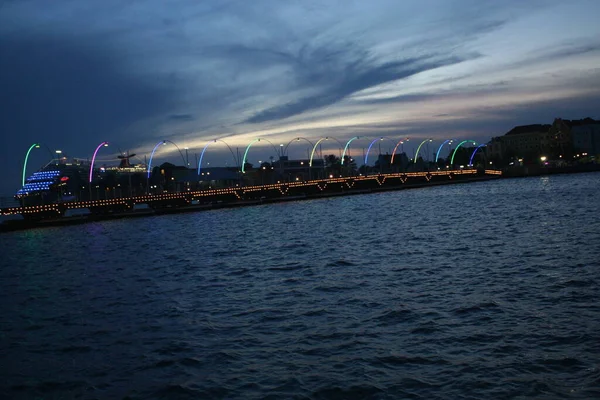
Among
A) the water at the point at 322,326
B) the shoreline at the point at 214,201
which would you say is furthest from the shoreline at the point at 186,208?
the water at the point at 322,326

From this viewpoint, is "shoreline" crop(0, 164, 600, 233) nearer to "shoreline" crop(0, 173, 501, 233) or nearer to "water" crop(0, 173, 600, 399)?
"shoreline" crop(0, 173, 501, 233)

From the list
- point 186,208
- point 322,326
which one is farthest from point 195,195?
point 322,326

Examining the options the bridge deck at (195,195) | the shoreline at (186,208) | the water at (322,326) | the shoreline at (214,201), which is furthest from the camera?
the bridge deck at (195,195)

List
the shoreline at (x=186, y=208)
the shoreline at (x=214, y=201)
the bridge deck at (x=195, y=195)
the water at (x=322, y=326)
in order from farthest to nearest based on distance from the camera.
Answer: the bridge deck at (x=195, y=195)
the shoreline at (x=214, y=201)
the shoreline at (x=186, y=208)
the water at (x=322, y=326)

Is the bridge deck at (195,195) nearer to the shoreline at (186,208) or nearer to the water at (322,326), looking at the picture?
the shoreline at (186,208)

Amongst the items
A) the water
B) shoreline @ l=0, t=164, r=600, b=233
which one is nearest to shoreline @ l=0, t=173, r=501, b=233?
shoreline @ l=0, t=164, r=600, b=233

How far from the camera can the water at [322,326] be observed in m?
12.8

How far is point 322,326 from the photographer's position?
17594 millimetres

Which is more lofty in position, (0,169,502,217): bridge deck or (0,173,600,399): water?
(0,169,502,217): bridge deck

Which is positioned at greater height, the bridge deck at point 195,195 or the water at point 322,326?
the bridge deck at point 195,195

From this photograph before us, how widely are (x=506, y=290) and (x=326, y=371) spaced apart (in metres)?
10.2

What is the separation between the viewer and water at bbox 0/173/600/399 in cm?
1277

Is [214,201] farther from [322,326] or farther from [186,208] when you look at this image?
[322,326]

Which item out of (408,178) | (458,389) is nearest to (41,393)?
(458,389)
